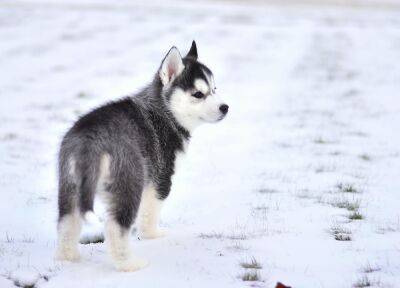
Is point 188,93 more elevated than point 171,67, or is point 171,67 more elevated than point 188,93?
point 171,67

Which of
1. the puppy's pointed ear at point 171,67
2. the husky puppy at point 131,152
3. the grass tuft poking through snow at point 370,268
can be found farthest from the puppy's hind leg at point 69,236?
the grass tuft poking through snow at point 370,268

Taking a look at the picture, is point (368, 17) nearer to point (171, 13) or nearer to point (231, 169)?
point (171, 13)

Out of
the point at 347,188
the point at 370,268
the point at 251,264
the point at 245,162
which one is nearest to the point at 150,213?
the point at 251,264

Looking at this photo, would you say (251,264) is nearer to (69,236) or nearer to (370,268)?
(370,268)

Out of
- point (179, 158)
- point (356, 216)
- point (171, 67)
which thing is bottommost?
point (356, 216)

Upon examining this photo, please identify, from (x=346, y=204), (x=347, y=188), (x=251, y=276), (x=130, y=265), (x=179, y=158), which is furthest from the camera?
(x=347, y=188)

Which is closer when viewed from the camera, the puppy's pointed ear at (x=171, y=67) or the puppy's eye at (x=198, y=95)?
the puppy's pointed ear at (x=171, y=67)

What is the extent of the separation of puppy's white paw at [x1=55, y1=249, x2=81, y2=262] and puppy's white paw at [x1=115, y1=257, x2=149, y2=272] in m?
0.51

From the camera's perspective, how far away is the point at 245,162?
34.0ft

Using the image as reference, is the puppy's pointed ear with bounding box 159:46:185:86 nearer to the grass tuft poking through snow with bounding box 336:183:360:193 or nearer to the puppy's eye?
the puppy's eye

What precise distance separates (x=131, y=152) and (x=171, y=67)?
1.39 m

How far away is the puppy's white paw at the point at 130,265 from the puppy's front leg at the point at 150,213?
89 centimetres

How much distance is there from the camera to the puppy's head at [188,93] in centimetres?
636

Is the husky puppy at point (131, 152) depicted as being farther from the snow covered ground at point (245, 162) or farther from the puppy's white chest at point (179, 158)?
the snow covered ground at point (245, 162)
